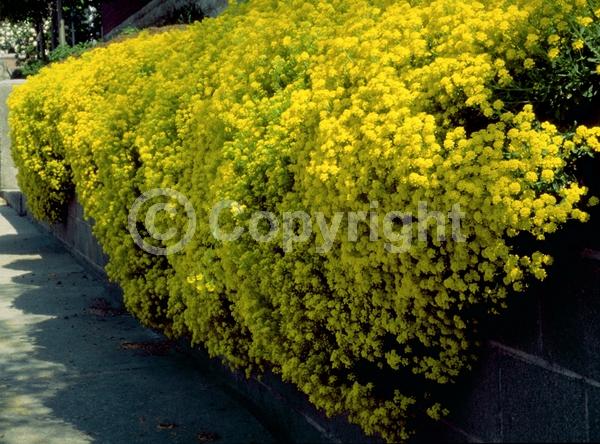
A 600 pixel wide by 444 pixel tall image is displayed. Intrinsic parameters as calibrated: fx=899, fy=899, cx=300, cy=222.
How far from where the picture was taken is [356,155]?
3307mm

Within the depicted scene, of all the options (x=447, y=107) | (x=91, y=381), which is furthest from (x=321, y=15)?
(x=91, y=381)

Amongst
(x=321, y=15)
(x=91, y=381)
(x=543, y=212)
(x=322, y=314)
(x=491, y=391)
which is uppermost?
(x=321, y=15)

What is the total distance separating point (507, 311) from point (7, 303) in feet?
20.8

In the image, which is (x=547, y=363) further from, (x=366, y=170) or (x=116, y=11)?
(x=116, y=11)

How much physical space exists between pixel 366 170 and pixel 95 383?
3.39 metres

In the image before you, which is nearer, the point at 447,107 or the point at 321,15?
the point at 447,107

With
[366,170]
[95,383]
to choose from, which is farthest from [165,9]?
[366,170]

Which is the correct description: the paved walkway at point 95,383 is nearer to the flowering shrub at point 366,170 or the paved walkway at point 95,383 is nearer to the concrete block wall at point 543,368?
the flowering shrub at point 366,170

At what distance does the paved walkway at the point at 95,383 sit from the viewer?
5039 millimetres

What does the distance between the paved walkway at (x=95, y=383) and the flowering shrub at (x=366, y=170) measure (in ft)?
1.61

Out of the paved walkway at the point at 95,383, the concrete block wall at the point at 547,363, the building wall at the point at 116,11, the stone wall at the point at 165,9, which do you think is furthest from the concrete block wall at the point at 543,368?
the building wall at the point at 116,11

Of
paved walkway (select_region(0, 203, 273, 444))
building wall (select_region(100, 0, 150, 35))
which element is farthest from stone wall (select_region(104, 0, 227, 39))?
paved walkway (select_region(0, 203, 273, 444))

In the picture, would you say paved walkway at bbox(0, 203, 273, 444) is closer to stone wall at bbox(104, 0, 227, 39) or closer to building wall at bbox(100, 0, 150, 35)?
stone wall at bbox(104, 0, 227, 39)

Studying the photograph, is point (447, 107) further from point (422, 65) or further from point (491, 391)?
point (491, 391)
